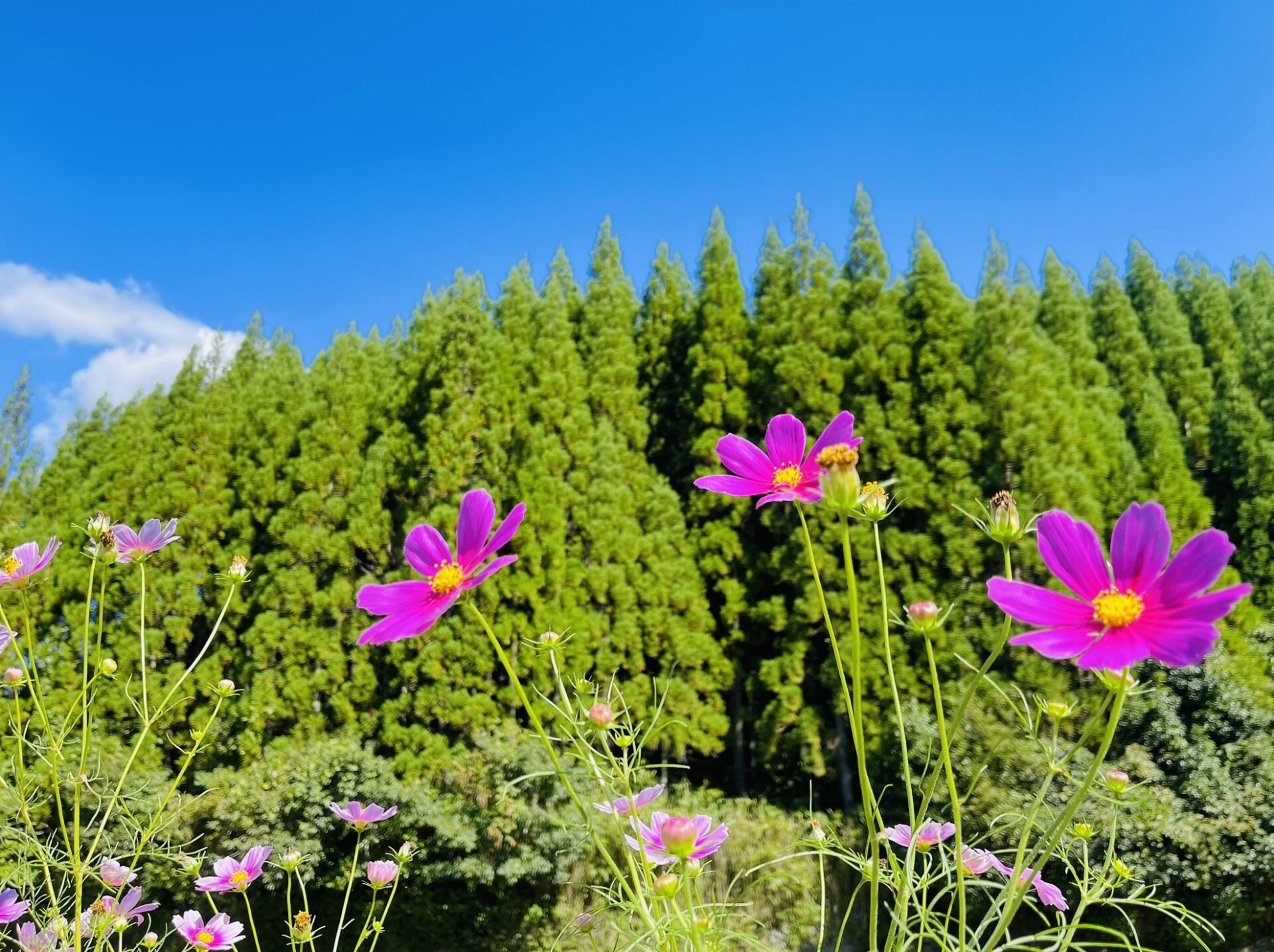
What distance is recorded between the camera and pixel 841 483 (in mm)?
451

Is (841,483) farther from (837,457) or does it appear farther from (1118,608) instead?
(1118,608)

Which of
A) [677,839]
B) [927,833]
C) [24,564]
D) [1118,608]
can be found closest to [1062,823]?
[1118,608]

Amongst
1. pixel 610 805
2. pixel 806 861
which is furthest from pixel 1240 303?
pixel 610 805

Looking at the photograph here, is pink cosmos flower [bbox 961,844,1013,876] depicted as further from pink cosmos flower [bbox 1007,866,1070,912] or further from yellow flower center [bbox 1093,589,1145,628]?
yellow flower center [bbox 1093,589,1145,628]

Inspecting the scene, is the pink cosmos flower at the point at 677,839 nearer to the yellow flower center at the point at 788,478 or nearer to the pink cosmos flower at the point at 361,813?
the yellow flower center at the point at 788,478

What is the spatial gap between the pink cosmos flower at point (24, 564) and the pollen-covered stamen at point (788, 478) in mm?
744

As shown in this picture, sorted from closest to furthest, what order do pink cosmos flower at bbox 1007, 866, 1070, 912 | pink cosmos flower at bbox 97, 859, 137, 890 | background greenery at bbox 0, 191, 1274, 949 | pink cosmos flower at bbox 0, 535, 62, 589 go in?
pink cosmos flower at bbox 1007, 866, 1070, 912 → pink cosmos flower at bbox 0, 535, 62, 589 → pink cosmos flower at bbox 97, 859, 137, 890 → background greenery at bbox 0, 191, 1274, 949

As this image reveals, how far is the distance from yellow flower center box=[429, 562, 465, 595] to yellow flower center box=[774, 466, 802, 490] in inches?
10.3

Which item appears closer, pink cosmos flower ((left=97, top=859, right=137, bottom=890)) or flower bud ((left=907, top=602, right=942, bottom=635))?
flower bud ((left=907, top=602, right=942, bottom=635))

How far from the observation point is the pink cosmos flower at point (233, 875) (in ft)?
3.15

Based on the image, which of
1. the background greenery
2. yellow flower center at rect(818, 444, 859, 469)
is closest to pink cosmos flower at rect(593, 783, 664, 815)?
yellow flower center at rect(818, 444, 859, 469)

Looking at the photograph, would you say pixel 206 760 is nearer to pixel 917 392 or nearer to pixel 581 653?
pixel 581 653

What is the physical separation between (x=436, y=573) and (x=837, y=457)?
1.12ft

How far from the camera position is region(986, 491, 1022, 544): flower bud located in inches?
22.4
